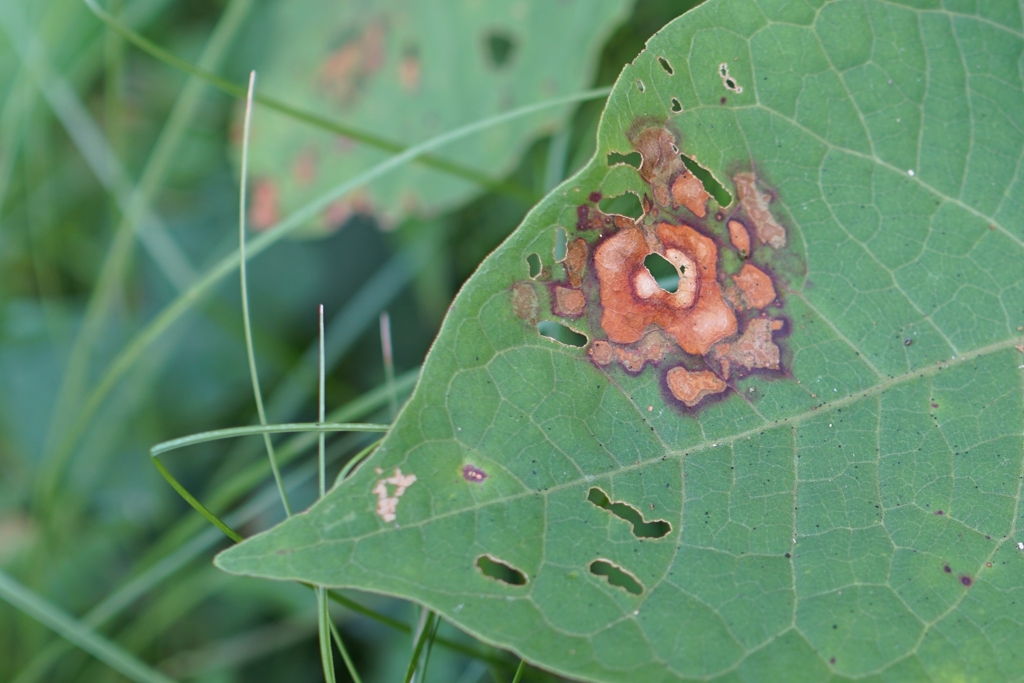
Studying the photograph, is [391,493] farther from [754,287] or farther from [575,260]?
[754,287]

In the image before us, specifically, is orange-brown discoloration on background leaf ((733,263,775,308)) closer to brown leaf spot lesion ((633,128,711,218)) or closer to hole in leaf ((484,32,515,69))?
brown leaf spot lesion ((633,128,711,218))

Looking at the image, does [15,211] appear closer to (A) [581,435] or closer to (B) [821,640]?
(A) [581,435]

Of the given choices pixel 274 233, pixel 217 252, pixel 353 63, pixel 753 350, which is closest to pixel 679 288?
pixel 753 350

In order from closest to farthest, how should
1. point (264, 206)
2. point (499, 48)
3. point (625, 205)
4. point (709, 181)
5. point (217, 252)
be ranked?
point (709, 181) → point (625, 205) → point (499, 48) → point (264, 206) → point (217, 252)

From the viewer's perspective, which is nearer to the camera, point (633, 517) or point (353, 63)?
point (633, 517)

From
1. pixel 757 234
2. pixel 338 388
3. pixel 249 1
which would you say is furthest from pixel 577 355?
pixel 249 1

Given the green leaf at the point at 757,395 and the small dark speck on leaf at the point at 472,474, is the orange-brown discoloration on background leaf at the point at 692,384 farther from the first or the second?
the small dark speck on leaf at the point at 472,474

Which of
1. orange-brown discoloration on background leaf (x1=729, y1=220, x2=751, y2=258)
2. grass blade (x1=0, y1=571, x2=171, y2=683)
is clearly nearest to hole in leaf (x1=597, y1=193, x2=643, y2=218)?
orange-brown discoloration on background leaf (x1=729, y1=220, x2=751, y2=258)
